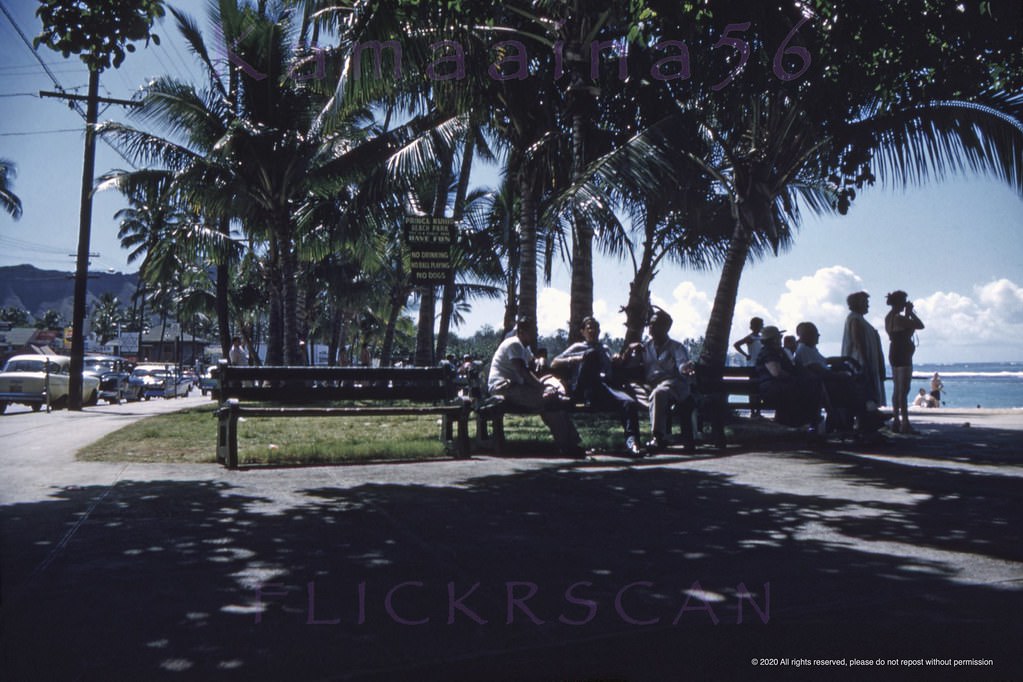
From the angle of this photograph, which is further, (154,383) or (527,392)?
(154,383)

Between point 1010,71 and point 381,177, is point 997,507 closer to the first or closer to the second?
point 1010,71

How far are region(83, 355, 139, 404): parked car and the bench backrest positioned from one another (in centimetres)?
2138

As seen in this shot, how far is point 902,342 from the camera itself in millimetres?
9953

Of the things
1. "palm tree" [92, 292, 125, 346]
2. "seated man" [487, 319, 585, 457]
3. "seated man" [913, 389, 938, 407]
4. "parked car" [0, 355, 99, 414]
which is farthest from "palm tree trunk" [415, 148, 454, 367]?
"palm tree" [92, 292, 125, 346]

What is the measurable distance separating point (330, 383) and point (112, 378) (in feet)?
75.6

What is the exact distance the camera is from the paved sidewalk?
8.10ft

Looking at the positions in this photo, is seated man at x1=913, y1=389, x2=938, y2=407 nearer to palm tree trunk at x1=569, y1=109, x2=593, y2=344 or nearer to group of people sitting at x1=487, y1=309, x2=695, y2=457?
palm tree trunk at x1=569, y1=109, x2=593, y2=344

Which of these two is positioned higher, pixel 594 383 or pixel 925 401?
pixel 594 383

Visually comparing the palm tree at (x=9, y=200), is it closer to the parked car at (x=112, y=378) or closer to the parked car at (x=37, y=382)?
the parked car at (x=37, y=382)

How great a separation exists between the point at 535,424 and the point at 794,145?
5.92 m

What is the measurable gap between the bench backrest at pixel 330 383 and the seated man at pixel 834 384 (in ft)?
12.8

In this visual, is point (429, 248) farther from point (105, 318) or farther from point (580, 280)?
point (105, 318)

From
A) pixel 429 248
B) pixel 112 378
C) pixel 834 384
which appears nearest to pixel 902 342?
pixel 834 384

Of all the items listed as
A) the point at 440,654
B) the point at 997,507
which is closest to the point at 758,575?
the point at 440,654
